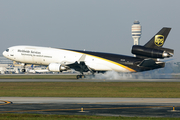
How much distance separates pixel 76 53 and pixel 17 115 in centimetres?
4659

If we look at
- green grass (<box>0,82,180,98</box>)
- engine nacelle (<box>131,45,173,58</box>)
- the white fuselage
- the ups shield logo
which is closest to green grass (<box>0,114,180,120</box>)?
green grass (<box>0,82,180,98</box>)

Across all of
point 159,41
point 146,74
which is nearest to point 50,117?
point 159,41

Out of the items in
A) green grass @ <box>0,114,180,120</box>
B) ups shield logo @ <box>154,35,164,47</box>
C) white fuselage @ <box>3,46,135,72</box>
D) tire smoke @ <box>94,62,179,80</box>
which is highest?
ups shield logo @ <box>154,35,164,47</box>

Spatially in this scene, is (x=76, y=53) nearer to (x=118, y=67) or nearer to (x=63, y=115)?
(x=118, y=67)

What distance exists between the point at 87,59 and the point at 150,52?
15.1 meters

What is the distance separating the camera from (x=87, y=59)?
64312mm

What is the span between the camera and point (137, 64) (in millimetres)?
60594

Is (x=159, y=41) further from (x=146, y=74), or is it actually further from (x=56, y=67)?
(x=56, y=67)

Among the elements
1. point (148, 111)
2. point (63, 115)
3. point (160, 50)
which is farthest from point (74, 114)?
point (160, 50)

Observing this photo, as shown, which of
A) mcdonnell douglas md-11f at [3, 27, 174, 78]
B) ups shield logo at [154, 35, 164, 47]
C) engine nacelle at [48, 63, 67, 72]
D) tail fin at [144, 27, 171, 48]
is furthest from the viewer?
engine nacelle at [48, 63, 67, 72]

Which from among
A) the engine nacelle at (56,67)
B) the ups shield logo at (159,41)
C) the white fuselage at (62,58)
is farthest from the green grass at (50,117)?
the white fuselage at (62,58)

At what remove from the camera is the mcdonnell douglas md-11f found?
58531 millimetres

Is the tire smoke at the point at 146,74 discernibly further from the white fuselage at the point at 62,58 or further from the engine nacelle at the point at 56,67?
the engine nacelle at the point at 56,67

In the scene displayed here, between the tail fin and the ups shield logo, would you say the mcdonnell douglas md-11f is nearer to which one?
the tail fin
